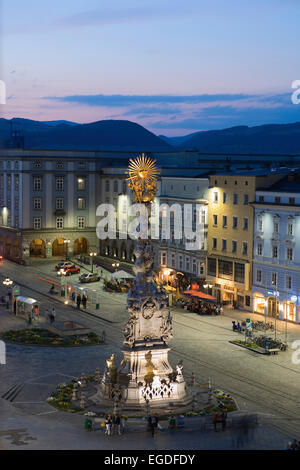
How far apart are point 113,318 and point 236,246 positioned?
17166mm

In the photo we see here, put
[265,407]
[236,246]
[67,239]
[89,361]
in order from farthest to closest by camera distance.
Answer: [67,239] → [236,246] → [89,361] → [265,407]

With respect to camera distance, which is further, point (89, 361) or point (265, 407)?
point (89, 361)

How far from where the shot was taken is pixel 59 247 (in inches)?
4744

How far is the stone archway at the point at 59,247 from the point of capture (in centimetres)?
11969

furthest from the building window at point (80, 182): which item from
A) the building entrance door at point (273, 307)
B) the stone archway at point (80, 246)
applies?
the building entrance door at point (273, 307)

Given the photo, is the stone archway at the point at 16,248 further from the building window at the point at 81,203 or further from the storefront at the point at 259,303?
the storefront at the point at 259,303

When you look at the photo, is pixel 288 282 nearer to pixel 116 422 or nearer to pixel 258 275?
pixel 258 275

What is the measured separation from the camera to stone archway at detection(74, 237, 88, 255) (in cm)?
12200

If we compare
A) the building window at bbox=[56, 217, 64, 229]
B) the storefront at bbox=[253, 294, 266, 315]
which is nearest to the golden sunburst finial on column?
the storefront at bbox=[253, 294, 266, 315]

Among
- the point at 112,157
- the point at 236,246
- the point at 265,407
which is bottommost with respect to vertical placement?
the point at 265,407

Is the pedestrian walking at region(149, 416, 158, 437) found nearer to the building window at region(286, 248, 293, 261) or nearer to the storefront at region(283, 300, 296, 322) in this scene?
the storefront at region(283, 300, 296, 322)

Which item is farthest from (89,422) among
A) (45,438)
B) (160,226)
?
(160,226)
